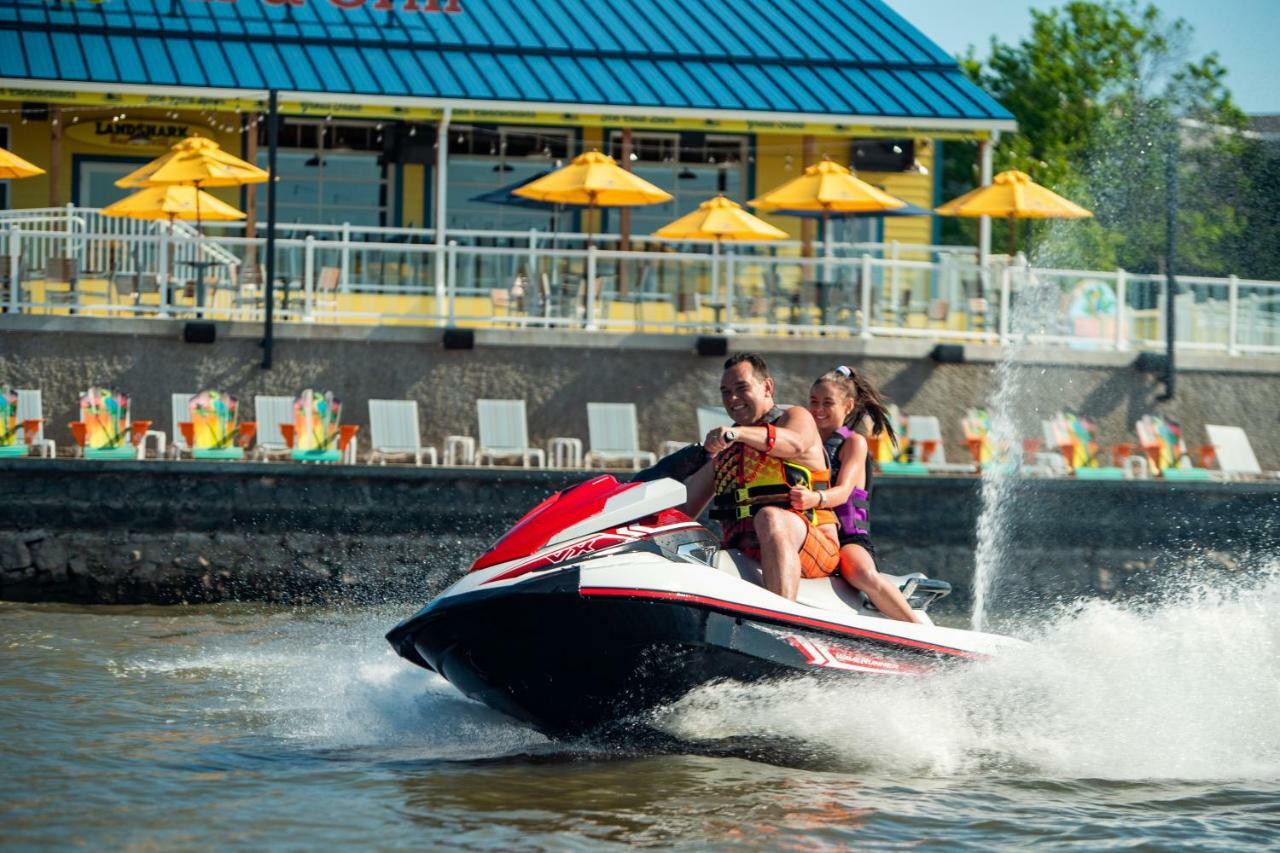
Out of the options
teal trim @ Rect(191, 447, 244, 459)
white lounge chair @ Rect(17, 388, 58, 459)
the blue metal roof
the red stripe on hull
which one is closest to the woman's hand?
the red stripe on hull

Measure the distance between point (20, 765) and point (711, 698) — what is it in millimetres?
3397

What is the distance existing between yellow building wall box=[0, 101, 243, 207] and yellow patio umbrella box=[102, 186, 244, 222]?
4402 mm

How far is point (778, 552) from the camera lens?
839cm

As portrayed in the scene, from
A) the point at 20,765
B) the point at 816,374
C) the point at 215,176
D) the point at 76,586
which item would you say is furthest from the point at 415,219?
the point at 20,765

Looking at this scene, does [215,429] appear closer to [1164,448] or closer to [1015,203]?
[1015,203]

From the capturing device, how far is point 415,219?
81.8 ft

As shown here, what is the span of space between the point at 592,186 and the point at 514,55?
558 centimetres

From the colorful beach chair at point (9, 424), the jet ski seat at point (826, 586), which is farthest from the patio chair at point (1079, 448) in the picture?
the colorful beach chair at point (9, 424)

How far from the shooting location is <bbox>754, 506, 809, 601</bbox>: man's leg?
838cm

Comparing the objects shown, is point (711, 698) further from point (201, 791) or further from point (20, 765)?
point (20, 765)

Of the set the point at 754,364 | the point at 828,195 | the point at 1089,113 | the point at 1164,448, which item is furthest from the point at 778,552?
the point at 1089,113

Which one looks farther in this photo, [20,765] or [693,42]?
[693,42]

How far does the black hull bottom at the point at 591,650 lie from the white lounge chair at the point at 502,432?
9069 mm

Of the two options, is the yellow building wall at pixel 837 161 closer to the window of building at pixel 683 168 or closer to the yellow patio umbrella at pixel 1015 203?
the window of building at pixel 683 168
